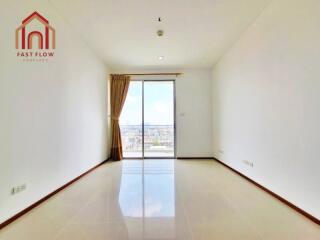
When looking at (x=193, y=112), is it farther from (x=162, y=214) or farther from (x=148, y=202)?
(x=162, y=214)

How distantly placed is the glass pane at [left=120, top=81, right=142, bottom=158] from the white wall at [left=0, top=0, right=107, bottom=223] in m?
1.72

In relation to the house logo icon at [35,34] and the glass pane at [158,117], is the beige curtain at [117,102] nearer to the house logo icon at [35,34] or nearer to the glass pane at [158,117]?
the glass pane at [158,117]

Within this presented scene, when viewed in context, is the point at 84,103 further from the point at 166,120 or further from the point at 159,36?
the point at 166,120

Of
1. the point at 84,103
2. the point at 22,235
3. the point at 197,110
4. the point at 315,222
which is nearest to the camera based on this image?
the point at 22,235

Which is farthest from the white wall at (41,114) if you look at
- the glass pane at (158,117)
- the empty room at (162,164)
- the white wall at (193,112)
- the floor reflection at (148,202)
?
the white wall at (193,112)

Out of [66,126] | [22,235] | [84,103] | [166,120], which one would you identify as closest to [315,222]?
[22,235]

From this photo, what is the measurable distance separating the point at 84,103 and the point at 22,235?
2502mm

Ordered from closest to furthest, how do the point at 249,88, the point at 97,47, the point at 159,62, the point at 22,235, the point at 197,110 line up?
the point at 22,235, the point at 249,88, the point at 97,47, the point at 159,62, the point at 197,110

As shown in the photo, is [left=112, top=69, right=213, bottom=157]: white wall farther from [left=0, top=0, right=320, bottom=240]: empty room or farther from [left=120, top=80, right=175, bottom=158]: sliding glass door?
[left=0, top=0, right=320, bottom=240]: empty room

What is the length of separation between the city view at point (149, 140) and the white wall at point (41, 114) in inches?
71.8

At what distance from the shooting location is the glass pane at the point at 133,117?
5684 millimetres

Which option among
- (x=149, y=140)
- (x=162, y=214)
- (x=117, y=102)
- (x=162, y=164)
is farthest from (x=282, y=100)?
(x=117, y=102)

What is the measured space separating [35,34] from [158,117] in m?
3.84

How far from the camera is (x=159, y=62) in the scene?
496 cm
